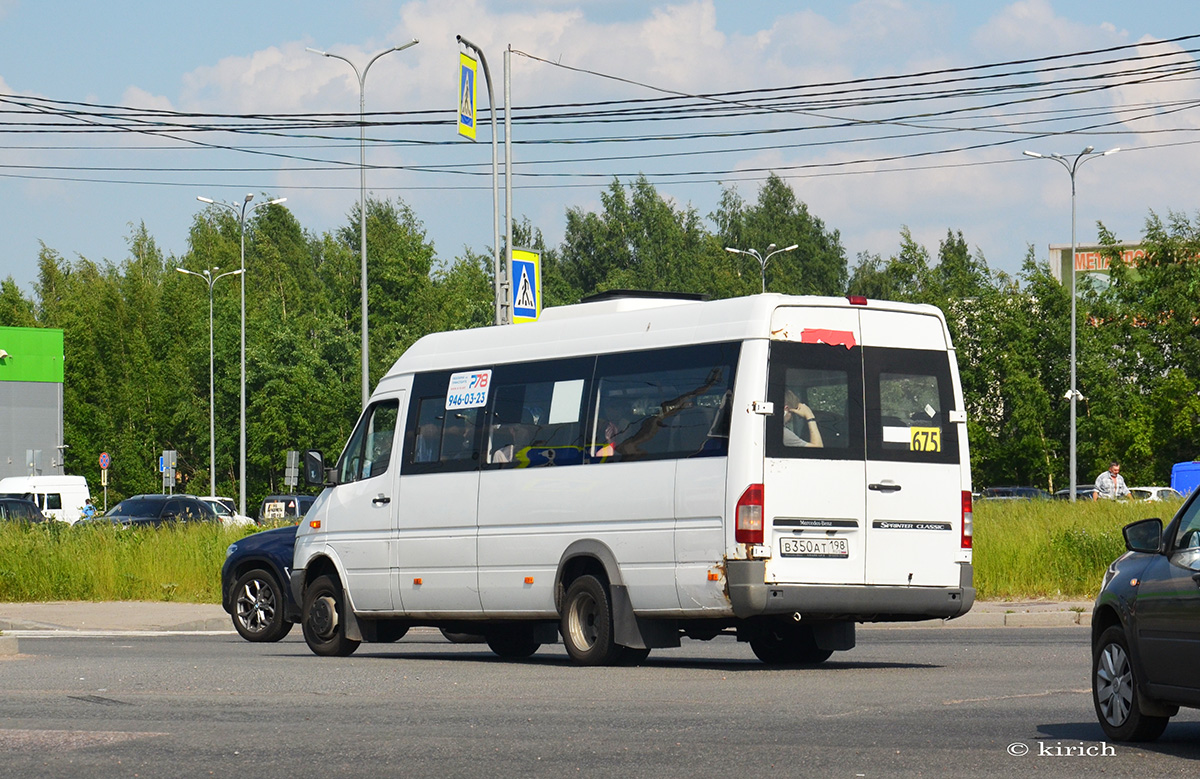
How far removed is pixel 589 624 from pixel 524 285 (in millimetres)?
15178

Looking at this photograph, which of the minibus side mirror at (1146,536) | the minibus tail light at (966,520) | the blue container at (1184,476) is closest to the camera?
the minibus side mirror at (1146,536)

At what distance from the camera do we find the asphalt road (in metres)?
8.05

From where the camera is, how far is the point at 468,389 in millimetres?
15773

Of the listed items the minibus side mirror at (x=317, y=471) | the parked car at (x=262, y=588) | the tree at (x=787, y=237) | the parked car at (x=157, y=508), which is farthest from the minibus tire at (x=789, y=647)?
the tree at (x=787, y=237)

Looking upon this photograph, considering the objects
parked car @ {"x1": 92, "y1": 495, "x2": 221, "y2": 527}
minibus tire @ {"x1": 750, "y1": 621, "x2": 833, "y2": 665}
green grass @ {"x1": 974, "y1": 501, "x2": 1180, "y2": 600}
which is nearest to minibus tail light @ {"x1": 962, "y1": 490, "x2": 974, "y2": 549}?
minibus tire @ {"x1": 750, "y1": 621, "x2": 833, "y2": 665}

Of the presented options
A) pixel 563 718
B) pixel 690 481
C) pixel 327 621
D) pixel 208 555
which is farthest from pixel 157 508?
pixel 563 718

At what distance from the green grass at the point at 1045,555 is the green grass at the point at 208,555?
13 mm

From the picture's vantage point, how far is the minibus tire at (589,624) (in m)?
14.0

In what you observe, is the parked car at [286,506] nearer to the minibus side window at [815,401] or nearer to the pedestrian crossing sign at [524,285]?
the pedestrian crossing sign at [524,285]

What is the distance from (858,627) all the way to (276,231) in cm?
8859

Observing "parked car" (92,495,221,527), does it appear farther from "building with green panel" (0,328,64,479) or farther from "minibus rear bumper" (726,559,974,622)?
"building with green panel" (0,328,64,479)

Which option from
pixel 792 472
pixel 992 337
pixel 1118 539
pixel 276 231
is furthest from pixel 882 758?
pixel 276 231

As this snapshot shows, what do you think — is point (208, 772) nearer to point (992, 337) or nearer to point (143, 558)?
point (143, 558)

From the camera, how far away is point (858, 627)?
21.1 metres
